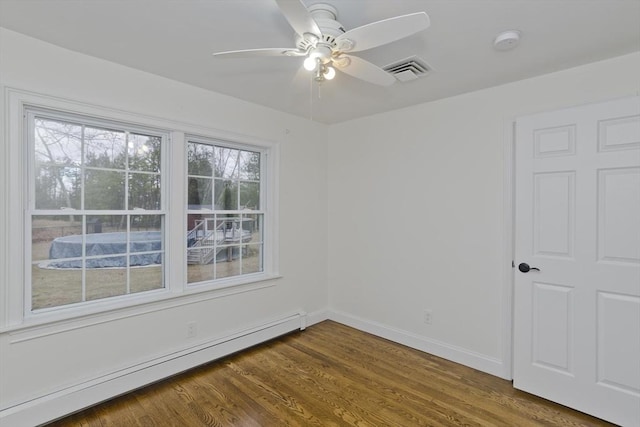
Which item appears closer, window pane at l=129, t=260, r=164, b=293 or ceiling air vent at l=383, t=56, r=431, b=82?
ceiling air vent at l=383, t=56, r=431, b=82

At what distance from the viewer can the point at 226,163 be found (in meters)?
3.24

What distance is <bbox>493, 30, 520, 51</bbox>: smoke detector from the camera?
6.26 ft

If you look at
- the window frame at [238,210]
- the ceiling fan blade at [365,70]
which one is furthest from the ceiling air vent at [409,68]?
the window frame at [238,210]

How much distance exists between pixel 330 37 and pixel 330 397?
8.06ft

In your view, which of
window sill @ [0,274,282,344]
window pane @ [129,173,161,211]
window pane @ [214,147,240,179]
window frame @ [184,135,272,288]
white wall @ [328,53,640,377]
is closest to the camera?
window sill @ [0,274,282,344]

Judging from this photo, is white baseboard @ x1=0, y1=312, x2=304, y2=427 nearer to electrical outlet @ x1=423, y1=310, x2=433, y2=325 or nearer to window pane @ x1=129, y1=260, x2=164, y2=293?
window pane @ x1=129, y1=260, x2=164, y2=293

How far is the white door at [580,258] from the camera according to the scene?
2.10 meters

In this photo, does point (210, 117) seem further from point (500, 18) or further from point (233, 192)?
point (500, 18)

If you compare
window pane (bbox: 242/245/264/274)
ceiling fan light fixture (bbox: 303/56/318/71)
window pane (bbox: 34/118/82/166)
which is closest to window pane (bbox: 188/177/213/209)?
window pane (bbox: 242/245/264/274)

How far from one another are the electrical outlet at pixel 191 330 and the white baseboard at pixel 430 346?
70.5 inches

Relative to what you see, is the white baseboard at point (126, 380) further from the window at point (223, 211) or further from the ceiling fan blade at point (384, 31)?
the ceiling fan blade at point (384, 31)

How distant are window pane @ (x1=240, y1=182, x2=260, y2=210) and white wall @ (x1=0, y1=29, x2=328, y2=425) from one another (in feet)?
0.92

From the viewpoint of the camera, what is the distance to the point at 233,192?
10.8 feet

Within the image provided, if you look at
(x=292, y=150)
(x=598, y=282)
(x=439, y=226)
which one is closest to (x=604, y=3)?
(x=598, y=282)
